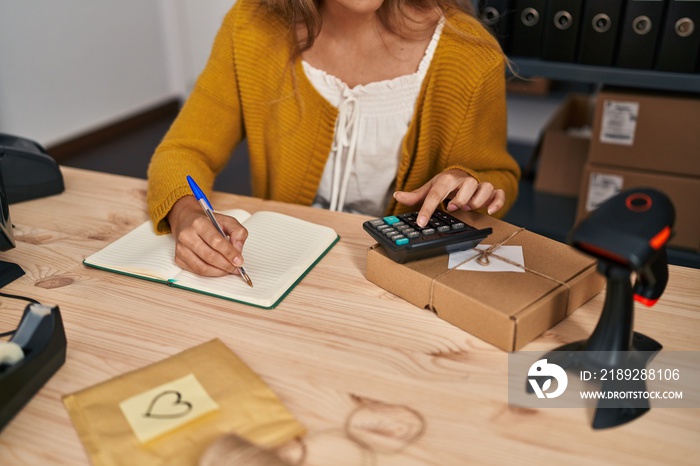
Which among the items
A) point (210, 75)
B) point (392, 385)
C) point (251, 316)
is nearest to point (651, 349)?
point (392, 385)

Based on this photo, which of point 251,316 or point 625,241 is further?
point 251,316

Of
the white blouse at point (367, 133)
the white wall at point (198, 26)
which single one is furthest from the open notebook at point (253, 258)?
the white wall at point (198, 26)

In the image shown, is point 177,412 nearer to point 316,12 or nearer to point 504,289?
point 504,289

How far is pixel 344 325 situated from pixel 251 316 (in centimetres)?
10

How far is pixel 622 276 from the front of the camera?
1.64 feet

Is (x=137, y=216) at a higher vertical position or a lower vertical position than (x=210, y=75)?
lower

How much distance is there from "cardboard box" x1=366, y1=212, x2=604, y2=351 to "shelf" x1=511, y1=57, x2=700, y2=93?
1089 mm

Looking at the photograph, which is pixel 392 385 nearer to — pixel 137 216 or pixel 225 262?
pixel 225 262

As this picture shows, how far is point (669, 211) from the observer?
491 millimetres

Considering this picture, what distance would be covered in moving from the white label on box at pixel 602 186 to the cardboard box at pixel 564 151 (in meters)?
0.31

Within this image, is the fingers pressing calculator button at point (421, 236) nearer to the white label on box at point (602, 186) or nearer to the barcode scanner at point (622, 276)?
the barcode scanner at point (622, 276)

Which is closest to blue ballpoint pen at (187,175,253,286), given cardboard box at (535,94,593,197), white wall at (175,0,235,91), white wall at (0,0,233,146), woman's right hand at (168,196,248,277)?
woman's right hand at (168,196,248,277)

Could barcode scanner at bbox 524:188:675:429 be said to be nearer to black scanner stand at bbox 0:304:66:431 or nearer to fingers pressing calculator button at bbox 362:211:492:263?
fingers pressing calculator button at bbox 362:211:492:263

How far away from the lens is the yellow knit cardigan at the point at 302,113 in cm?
100
